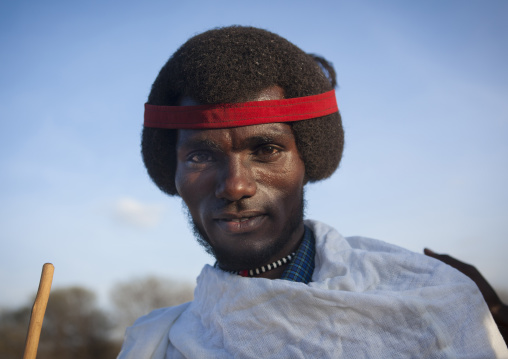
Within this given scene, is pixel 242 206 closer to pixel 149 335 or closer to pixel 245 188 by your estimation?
pixel 245 188

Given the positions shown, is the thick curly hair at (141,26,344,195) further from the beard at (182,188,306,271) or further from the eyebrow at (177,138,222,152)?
the beard at (182,188,306,271)

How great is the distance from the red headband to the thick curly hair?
0.16 ft

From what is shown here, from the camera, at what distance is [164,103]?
8.38 ft

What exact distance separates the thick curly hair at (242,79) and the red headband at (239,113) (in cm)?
5

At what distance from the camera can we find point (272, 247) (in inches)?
91.4

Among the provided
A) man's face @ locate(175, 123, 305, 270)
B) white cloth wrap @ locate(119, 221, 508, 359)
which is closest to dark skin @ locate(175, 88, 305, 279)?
man's face @ locate(175, 123, 305, 270)

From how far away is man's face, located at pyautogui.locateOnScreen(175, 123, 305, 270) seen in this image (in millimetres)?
2227

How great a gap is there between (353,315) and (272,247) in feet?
1.80

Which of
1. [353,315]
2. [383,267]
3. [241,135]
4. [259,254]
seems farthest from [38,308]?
[383,267]

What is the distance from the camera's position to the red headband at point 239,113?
2.25 meters

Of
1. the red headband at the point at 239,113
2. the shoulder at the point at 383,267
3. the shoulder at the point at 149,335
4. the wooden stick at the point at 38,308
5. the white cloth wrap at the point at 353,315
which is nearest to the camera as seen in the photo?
the wooden stick at the point at 38,308

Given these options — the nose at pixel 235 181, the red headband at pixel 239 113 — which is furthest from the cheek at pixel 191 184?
the red headband at pixel 239 113

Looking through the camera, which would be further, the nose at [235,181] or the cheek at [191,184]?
the cheek at [191,184]

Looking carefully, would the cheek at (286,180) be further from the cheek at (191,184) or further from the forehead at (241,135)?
the cheek at (191,184)
